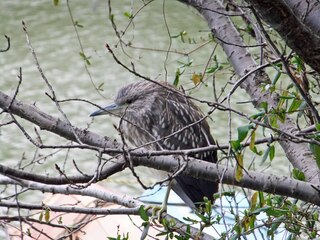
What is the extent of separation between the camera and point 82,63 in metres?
5.56

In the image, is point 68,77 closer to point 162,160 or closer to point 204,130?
point 204,130

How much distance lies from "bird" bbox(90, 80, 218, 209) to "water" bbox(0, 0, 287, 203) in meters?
1.26

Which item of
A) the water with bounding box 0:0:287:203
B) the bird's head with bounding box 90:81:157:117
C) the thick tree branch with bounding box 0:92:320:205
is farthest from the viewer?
the water with bounding box 0:0:287:203

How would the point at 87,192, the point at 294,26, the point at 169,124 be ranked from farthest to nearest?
the point at 169,124, the point at 87,192, the point at 294,26

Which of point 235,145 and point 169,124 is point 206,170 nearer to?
point 235,145

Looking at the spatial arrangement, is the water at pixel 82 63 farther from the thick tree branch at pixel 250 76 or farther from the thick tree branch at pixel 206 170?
the thick tree branch at pixel 206 170

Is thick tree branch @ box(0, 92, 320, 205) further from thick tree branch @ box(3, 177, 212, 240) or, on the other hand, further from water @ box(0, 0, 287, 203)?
water @ box(0, 0, 287, 203)

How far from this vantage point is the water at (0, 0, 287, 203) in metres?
4.44

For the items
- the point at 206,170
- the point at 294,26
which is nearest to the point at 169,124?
the point at 206,170

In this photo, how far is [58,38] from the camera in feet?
19.8

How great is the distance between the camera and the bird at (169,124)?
253cm

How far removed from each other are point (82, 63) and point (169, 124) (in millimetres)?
3036

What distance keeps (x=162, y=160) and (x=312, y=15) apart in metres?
0.44

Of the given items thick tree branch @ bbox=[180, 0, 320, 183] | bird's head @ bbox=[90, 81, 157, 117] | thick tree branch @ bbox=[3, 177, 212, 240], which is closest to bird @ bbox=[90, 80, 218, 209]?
bird's head @ bbox=[90, 81, 157, 117]
